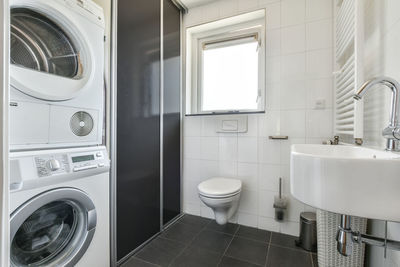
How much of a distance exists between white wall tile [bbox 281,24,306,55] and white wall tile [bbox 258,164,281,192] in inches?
42.9

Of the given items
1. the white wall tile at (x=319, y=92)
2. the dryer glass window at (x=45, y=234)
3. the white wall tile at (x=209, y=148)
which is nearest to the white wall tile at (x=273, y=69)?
the white wall tile at (x=319, y=92)

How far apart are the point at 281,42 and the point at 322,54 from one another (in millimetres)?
371

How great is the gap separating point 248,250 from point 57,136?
1541 mm

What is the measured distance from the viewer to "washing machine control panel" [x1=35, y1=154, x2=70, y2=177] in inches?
31.7

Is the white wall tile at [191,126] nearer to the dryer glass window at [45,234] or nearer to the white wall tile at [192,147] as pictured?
the white wall tile at [192,147]

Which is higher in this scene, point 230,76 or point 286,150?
point 230,76

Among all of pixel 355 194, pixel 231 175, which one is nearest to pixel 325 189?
pixel 355 194

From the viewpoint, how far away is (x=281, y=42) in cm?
182

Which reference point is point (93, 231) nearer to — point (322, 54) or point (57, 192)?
point (57, 192)

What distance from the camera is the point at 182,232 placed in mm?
1812

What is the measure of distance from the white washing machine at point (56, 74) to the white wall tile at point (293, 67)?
153 centimetres

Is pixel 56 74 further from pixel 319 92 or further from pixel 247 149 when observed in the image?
pixel 319 92

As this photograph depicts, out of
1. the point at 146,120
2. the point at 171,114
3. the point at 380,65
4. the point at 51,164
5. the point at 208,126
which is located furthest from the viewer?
the point at 208,126

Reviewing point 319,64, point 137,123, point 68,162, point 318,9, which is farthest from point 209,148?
point 318,9
